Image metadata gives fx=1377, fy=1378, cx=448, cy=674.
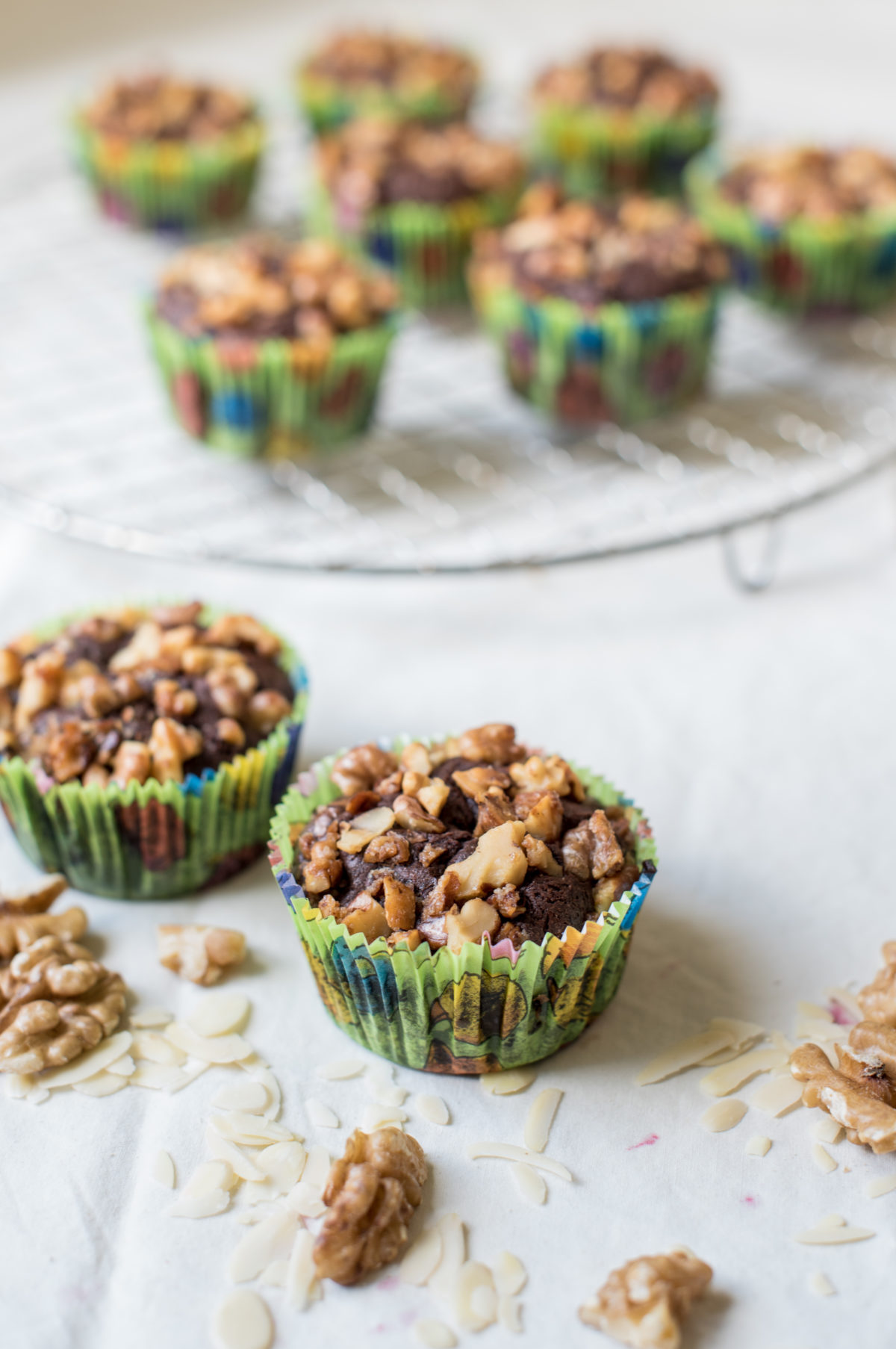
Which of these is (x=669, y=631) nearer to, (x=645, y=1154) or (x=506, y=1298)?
(x=645, y=1154)

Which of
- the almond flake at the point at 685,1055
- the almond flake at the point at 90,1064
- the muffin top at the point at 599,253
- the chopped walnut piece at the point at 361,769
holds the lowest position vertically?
the almond flake at the point at 90,1064

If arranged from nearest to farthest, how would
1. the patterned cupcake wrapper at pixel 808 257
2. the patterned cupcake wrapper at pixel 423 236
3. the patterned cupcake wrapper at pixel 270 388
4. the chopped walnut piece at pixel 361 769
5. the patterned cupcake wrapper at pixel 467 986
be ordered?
the patterned cupcake wrapper at pixel 467 986
the chopped walnut piece at pixel 361 769
the patterned cupcake wrapper at pixel 270 388
the patterned cupcake wrapper at pixel 808 257
the patterned cupcake wrapper at pixel 423 236

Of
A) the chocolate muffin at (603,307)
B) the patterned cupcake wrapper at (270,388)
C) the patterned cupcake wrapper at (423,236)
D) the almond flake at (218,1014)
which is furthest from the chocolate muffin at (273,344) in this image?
the almond flake at (218,1014)

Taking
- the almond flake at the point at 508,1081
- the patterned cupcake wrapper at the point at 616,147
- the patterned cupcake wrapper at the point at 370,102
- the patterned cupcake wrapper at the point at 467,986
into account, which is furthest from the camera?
the patterned cupcake wrapper at the point at 370,102

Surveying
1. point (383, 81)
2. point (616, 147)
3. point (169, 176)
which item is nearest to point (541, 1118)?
point (169, 176)

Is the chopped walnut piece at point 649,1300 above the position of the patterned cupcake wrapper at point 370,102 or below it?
below

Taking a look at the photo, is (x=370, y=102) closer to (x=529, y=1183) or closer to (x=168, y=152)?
(x=168, y=152)

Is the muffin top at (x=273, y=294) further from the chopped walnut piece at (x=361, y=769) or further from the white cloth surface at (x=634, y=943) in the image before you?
the chopped walnut piece at (x=361, y=769)
